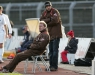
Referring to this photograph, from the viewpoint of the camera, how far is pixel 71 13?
27.5 m

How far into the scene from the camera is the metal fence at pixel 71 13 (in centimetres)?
2728

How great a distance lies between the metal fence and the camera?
1074 inches

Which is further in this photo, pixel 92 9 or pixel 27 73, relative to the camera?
pixel 92 9

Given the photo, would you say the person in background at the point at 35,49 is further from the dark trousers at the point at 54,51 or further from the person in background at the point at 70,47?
the person in background at the point at 70,47

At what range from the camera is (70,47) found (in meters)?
16.4

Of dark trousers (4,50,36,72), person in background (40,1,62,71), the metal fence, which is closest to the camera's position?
dark trousers (4,50,36,72)

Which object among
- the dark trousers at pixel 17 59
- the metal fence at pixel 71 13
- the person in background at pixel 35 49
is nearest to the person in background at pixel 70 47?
the person in background at pixel 35 49

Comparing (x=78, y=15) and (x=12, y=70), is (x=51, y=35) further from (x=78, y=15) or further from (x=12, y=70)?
(x=78, y=15)

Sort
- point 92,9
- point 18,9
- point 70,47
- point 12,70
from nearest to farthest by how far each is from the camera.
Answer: point 12,70, point 70,47, point 92,9, point 18,9

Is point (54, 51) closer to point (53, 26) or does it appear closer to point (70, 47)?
point (53, 26)

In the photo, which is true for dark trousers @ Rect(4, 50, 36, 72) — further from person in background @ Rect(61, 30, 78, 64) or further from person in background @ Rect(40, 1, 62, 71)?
person in background @ Rect(61, 30, 78, 64)

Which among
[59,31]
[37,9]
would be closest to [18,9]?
[37,9]

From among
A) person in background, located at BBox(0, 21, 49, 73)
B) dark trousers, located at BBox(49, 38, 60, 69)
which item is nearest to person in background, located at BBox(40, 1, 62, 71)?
dark trousers, located at BBox(49, 38, 60, 69)

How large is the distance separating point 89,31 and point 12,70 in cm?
1671
